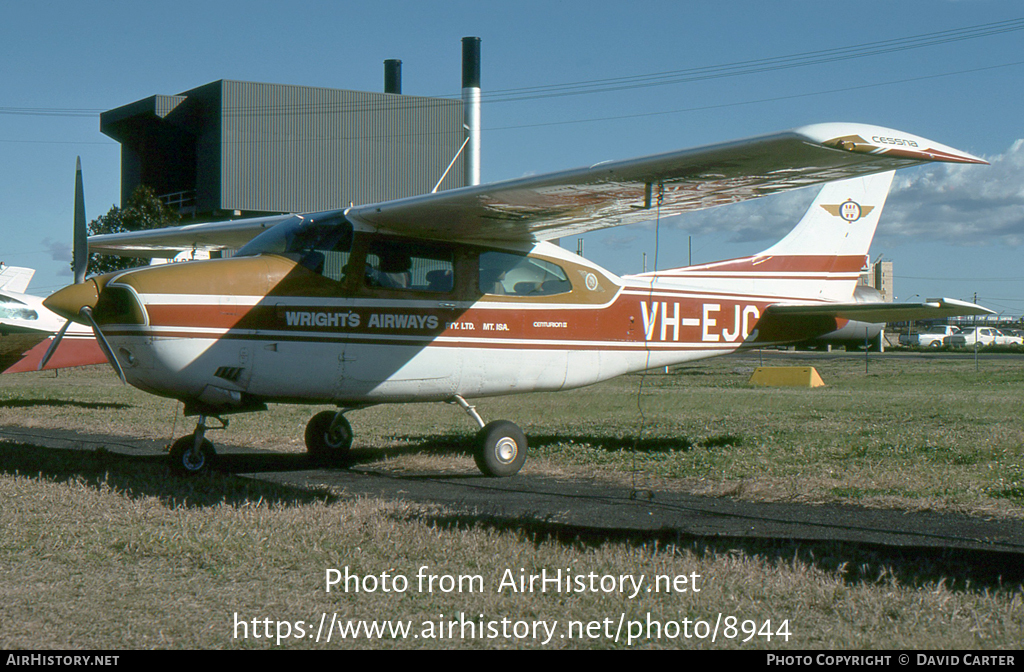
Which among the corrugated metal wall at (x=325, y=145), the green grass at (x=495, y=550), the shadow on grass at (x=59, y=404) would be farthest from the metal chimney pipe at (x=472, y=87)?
the green grass at (x=495, y=550)

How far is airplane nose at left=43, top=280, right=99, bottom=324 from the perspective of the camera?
21.8 ft

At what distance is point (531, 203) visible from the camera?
7648 mm

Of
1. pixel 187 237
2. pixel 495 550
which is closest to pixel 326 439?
pixel 187 237

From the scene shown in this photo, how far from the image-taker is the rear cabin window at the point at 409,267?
7930 millimetres

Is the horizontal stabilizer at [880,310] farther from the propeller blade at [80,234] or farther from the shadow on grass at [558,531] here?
the propeller blade at [80,234]

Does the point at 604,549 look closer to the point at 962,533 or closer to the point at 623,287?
the point at 962,533

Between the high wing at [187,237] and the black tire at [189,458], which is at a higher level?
the high wing at [187,237]

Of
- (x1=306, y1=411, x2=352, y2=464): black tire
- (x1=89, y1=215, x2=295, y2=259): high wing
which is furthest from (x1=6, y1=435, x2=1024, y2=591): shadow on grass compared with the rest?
(x1=89, y1=215, x2=295, y2=259): high wing

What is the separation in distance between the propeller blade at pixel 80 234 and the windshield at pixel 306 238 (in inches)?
49.7

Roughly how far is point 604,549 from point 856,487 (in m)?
3.03

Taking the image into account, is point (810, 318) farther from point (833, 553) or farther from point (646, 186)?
point (833, 553)

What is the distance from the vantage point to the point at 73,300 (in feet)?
21.9

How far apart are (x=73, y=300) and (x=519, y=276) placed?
410cm
